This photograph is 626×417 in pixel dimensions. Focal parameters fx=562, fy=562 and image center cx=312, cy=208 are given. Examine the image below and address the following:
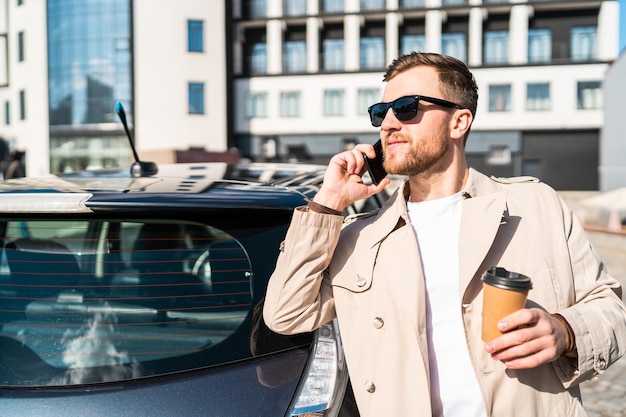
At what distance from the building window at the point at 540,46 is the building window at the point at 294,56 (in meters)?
15.9

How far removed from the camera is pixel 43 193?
194 centimetres

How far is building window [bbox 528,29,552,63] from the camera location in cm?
3881

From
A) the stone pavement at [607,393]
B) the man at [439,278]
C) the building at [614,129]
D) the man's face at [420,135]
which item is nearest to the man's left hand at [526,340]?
the man at [439,278]

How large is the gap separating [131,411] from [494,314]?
1024mm

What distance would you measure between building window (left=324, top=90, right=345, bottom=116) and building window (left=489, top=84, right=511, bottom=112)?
10.3 metres

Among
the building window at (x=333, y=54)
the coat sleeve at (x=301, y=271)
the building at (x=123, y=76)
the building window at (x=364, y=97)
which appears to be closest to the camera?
the coat sleeve at (x=301, y=271)

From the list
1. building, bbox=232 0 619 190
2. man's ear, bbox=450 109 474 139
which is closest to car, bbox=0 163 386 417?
man's ear, bbox=450 109 474 139

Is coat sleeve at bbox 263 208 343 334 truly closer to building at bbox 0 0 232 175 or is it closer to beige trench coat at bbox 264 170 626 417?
beige trench coat at bbox 264 170 626 417

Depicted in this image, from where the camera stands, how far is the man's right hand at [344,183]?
1797mm

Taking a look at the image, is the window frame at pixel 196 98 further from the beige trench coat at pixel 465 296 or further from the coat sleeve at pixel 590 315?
the coat sleeve at pixel 590 315

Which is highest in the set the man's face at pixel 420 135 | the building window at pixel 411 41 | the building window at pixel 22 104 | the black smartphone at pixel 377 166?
the building window at pixel 411 41

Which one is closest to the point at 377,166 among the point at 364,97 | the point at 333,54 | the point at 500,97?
the point at 364,97

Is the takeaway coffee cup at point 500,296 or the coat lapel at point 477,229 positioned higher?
the coat lapel at point 477,229

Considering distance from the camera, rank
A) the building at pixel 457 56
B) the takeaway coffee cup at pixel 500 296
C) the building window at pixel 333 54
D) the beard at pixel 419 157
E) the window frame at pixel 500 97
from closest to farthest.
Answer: the takeaway coffee cup at pixel 500 296
the beard at pixel 419 157
the building at pixel 457 56
the window frame at pixel 500 97
the building window at pixel 333 54
